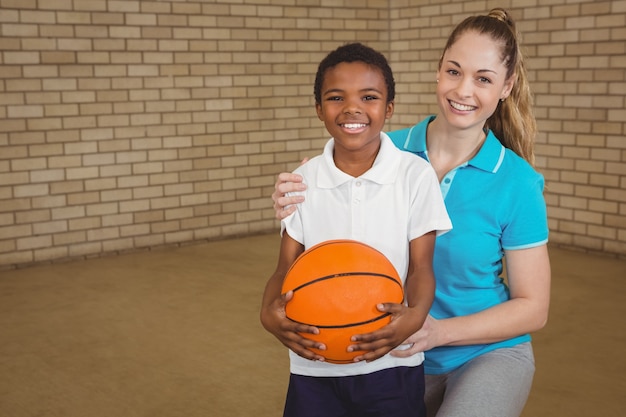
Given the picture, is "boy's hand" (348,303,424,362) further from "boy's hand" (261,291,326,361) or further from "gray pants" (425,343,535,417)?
"gray pants" (425,343,535,417)

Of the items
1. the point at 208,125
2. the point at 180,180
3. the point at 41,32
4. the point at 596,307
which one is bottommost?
the point at 596,307

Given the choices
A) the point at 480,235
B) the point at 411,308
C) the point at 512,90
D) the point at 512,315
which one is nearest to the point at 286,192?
the point at 411,308

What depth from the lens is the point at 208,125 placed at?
23.1 feet

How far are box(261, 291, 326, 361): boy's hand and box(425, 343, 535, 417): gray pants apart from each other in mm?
404

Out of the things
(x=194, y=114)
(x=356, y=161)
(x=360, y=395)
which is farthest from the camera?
(x=194, y=114)

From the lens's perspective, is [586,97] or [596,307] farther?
[586,97]

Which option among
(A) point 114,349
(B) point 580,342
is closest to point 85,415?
(A) point 114,349

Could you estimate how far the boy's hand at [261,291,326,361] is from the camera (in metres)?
1.59

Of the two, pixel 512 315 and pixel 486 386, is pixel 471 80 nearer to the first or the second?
pixel 512 315

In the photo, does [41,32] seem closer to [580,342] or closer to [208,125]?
[208,125]

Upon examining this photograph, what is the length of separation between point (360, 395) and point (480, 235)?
0.58 m

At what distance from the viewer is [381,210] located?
5.81 feet

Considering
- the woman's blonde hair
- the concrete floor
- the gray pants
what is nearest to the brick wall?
the concrete floor

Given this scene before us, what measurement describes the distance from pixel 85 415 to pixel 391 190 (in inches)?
89.9
